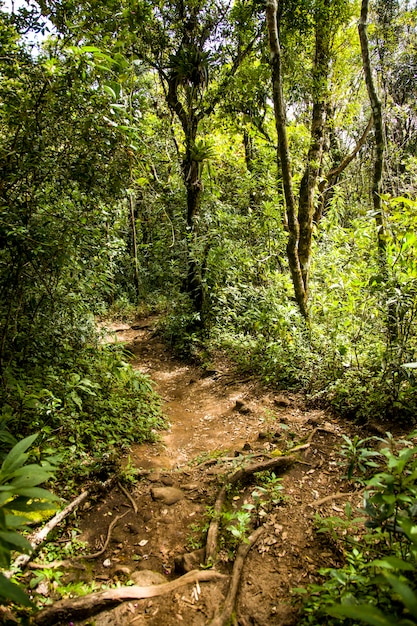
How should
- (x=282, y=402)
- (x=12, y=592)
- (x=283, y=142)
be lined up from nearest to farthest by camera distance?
(x=12, y=592) < (x=282, y=402) < (x=283, y=142)

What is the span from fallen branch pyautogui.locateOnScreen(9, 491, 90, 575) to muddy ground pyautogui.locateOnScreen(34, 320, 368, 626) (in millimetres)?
154

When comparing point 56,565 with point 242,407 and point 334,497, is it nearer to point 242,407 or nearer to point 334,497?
point 334,497

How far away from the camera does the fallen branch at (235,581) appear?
2.55m

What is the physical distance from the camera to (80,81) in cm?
391

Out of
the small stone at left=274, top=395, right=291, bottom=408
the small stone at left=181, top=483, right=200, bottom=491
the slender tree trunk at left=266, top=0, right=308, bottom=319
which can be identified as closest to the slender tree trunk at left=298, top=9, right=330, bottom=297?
the slender tree trunk at left=266, top=0, right=308, bottom=319

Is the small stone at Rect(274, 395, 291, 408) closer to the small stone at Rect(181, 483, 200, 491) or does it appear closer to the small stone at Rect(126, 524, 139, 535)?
the small stone at Rect(181, 483, 200, 491)

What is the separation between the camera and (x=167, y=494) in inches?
165

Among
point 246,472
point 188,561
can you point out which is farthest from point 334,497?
point 188,561

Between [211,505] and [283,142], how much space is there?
5.96 meters

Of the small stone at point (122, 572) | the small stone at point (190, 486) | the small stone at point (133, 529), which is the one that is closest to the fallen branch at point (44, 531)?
the small stone at point (133, 529)

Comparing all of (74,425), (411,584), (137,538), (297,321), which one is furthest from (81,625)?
(297,321)

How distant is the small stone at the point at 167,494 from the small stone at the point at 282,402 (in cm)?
248

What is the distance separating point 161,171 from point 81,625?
12.9 metres

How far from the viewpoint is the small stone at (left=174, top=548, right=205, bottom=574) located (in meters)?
3.10
